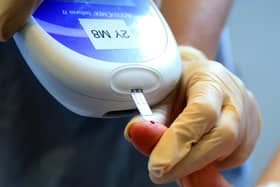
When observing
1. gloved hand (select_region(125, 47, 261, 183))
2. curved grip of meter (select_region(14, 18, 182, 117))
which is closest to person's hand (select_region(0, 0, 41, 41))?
curved grip of meter (select_region(14, 18, 182, 117))

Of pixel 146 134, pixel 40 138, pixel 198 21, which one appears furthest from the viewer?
pixel 198 21

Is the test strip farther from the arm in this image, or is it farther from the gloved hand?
the arm

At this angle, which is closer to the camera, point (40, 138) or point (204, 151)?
point (204, 151)

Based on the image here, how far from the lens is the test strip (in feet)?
1.37

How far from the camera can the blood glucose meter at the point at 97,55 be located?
42 centimetres

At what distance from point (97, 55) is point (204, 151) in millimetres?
124

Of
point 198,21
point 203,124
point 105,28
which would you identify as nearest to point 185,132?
point 203,124

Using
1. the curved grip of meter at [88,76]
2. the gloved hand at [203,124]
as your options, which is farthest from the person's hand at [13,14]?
the gloved hand at [203,124]

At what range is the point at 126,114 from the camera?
1.49 ft

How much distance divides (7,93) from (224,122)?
0.74 ft

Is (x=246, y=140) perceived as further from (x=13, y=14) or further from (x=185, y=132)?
(x=13, y=14)

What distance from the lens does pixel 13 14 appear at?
419mm

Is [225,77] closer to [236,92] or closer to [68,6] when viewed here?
[236,92]

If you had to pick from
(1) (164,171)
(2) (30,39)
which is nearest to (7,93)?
(2) (30,39)
